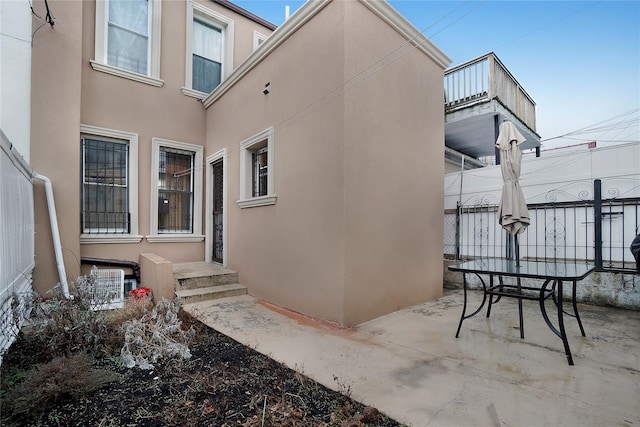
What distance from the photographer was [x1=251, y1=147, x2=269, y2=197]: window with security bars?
548cm

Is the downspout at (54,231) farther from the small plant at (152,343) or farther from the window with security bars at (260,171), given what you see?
the window with security bars at (260,171)

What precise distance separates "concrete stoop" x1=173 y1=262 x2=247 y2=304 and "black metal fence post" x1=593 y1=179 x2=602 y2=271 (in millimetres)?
5547

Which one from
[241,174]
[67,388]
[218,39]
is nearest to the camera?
[67,388]

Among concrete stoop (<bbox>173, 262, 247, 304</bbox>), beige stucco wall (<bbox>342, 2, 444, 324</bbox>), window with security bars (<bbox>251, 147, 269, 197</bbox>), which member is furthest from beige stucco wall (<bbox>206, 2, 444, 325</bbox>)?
window with security bars (<bbox>251, 147, 269, 197</bbox>)

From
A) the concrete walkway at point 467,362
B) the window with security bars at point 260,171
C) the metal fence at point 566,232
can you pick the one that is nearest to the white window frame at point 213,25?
the window with security bars at point 260,171

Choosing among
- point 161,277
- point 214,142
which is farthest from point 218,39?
point 161,277

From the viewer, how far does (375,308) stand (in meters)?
4.11

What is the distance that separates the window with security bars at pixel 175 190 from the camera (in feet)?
21.2

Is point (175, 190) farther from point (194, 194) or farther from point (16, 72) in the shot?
point (16, 72)

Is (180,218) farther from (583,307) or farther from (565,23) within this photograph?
(583,307)

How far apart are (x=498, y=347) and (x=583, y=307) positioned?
252cm

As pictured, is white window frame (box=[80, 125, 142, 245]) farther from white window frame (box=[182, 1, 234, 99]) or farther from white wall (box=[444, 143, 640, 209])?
white wall (box=[444, 143, 640, 209])

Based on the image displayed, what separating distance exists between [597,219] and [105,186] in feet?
27.5

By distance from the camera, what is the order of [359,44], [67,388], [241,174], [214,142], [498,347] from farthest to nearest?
[214,142] < [241,174] < [359,44] < [498,347] < [67,388]
